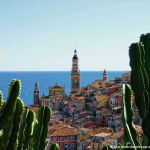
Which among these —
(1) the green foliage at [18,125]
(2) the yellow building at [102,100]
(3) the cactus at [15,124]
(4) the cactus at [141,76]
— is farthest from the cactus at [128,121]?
(2) the yellow building at [102,100]

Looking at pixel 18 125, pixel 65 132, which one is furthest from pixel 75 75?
pixel 18 125

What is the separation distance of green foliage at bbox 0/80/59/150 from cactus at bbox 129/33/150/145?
125cm

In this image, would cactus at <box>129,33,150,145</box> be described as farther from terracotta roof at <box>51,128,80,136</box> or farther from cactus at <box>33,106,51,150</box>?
terracotta roof at <box>51,128,80,136</box>

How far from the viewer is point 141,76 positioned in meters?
4.79

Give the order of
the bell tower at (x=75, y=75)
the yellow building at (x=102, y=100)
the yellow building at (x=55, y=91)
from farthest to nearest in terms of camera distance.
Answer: the yellow building at (x=55, y=91) < the bell tower at (x=75, y=75) < the yellow building at (x=102, y=100)

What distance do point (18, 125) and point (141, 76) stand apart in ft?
5.66

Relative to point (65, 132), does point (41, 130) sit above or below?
above

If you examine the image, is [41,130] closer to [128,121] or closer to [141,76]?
[128,121]

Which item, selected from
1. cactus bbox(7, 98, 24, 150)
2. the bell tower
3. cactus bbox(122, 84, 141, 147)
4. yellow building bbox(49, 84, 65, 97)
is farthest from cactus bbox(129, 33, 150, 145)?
yellow building bbox(49, 84, 65, 97)

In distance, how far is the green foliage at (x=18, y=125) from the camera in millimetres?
5480

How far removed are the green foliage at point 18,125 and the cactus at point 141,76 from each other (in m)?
1.25

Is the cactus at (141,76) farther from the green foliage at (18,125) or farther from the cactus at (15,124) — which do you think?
the cactus at (15,124)

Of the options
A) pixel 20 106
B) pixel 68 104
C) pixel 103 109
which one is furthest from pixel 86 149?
pixel 20 106

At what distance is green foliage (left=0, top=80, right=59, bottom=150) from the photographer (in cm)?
548
